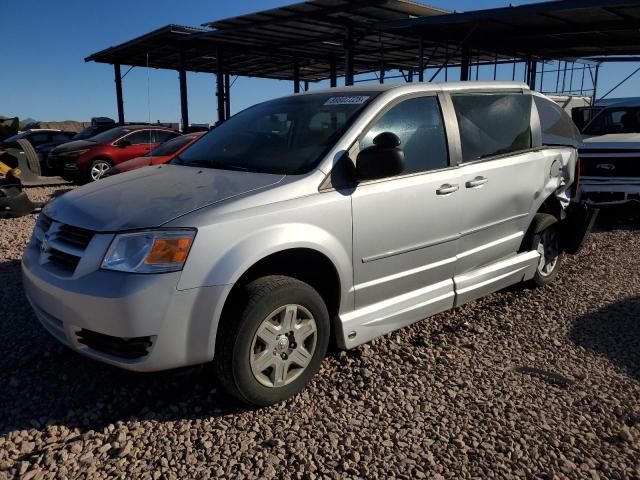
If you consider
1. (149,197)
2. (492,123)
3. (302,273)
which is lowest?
(302,273)

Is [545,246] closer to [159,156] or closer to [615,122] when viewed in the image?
[615,122]

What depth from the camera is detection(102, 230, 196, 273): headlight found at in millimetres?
2660

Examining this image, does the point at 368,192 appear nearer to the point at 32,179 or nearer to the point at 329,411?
the point at 329,411

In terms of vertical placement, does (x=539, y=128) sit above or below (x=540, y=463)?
above

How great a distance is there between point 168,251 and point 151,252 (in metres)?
0.08

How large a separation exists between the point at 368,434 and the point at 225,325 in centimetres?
93

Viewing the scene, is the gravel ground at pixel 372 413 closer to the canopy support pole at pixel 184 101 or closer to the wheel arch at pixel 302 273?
the wheel arch at pixel 302 273

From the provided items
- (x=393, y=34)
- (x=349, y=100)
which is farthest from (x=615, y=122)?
(x=393, y=34)

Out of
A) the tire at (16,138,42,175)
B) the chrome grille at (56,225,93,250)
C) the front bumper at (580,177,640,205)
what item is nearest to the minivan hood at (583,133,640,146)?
the front bumper at (580,177,640,205)

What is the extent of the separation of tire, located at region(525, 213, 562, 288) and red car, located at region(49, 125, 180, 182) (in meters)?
9.83

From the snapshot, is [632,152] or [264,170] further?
[632,152]

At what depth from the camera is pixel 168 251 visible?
2668mm

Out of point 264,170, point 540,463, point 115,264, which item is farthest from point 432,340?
point 115,264

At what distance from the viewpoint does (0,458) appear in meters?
2.61
